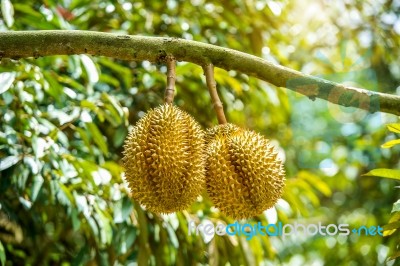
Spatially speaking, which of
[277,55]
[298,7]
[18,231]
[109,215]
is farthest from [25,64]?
[298,7]

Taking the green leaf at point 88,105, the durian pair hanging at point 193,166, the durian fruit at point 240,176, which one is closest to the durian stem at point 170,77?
the durian pair hanging at point 193,166

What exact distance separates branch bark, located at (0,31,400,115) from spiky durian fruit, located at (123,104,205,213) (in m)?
0.16

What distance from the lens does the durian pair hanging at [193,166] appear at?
1.39 m

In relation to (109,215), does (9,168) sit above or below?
above

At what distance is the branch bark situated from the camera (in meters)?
1.28

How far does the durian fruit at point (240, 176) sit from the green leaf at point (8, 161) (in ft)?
2.16

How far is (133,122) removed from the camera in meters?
2.55

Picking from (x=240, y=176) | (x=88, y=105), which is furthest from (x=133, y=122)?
(x=240, y=176)

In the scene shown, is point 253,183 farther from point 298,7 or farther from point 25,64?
point 298,7

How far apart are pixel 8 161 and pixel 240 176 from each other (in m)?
0.76

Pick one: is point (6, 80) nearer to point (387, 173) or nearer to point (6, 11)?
point (6, 11)

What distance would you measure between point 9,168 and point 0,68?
12.2 inches

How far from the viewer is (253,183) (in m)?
1.43

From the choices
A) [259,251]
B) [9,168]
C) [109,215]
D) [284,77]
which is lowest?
[259,251]
